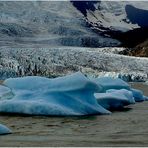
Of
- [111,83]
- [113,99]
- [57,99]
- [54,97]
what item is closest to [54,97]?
[54,97]

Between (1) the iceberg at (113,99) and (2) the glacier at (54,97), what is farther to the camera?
(1) the iceberg at (113,99)

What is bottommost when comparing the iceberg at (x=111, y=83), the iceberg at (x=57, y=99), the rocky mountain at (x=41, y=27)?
the rocky mountain at (x=41, y=27)

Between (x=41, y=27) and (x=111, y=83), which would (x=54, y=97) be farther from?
(x=41, y=27)

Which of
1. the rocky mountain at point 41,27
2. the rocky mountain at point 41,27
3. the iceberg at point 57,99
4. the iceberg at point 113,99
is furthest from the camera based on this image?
the rocky mountain at point 41,27

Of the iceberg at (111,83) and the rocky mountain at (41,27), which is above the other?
the iceberg at (111,83)

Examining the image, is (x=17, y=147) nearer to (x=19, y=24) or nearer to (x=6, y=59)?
(x=6, y=59)

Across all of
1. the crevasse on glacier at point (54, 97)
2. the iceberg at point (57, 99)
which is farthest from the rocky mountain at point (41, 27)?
the iceberg at point (57, 99)

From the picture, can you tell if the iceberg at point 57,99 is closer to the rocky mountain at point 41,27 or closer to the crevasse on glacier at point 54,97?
the crevasse on glacier at point 54,97

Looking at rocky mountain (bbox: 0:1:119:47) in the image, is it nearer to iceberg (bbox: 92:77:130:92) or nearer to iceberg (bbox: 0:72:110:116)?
iceberg (bbox: 92:77:130:92)
